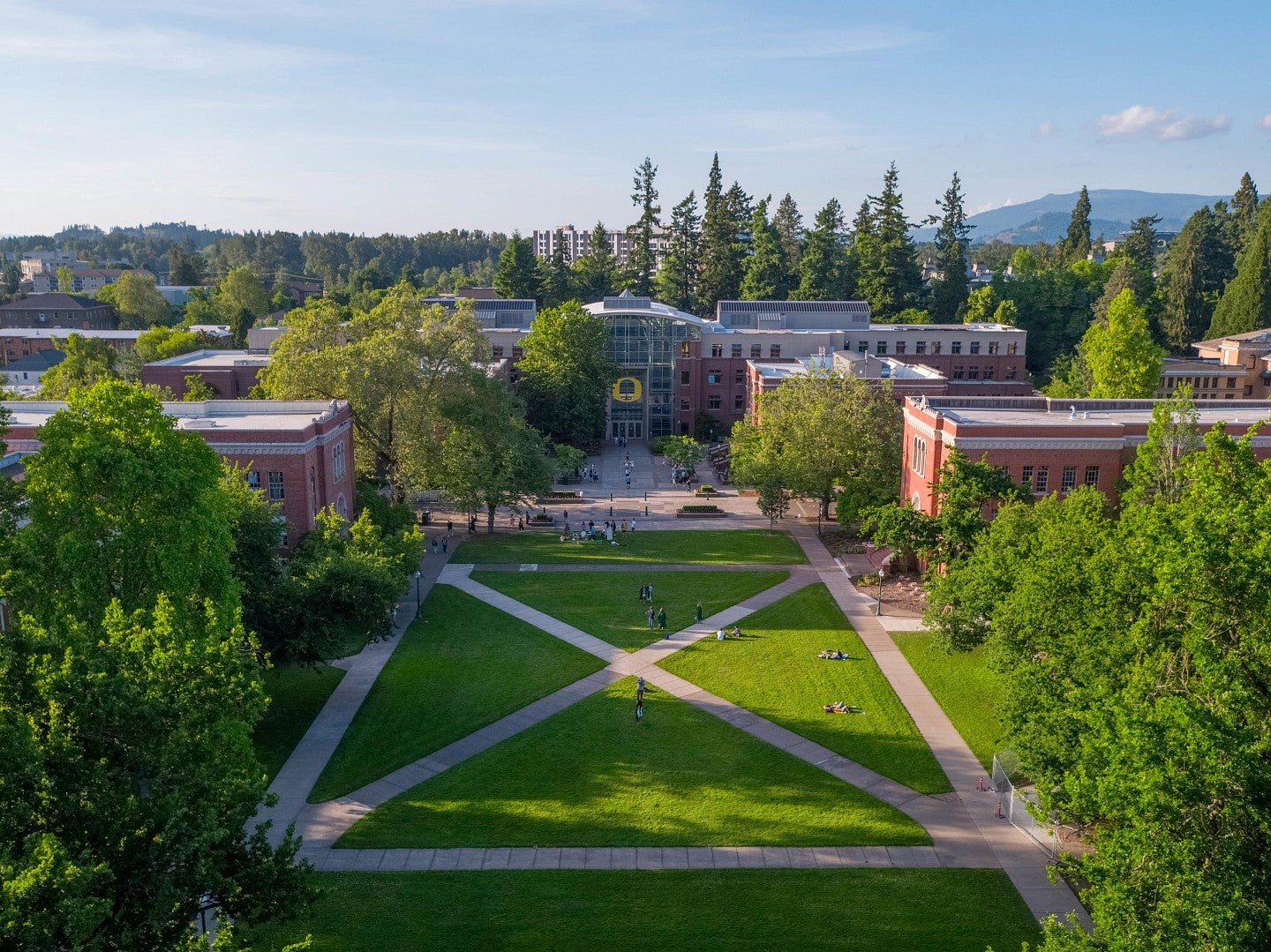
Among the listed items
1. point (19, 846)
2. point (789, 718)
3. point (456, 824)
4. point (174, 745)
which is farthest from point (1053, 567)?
point (19, 846)

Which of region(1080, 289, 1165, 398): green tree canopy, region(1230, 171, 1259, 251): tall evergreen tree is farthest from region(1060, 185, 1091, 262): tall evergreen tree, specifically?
region(1080, 289, 1165, 398): green tree canopy

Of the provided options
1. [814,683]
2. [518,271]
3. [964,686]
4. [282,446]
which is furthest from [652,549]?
[518,271]

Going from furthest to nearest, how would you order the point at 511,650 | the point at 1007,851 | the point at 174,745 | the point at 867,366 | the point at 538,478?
the point at 867,366 < the point at 538,478 < the point at 511,650 < the point at 1007,851 < the point at 174,745

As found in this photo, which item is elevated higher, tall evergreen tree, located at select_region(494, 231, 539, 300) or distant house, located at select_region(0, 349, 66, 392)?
tall evergreen tree, located at select_region(494, 231, 539, 300)

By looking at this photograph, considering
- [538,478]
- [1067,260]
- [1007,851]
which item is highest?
[1067,260]

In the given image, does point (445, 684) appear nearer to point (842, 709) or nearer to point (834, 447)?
point (842, 709)

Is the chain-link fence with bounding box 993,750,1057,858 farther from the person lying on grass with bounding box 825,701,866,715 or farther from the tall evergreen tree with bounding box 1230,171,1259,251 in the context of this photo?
the tall evergreen tree with bounding box 1230,171,1259,251

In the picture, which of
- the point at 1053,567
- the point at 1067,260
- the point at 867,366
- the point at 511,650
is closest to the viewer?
the point at 1053,567

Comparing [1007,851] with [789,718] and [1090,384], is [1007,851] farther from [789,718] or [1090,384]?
[1090,384]
